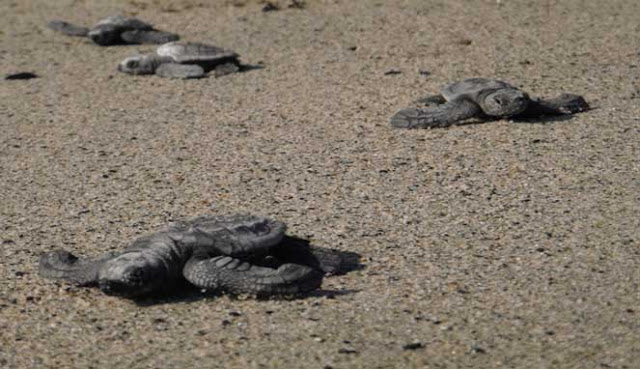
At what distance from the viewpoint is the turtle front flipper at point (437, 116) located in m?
7.31

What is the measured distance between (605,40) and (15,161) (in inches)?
194

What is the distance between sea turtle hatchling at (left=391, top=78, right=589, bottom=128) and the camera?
727 centimetres

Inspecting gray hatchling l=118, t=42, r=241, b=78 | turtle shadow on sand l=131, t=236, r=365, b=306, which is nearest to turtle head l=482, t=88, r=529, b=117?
turtle shadow on sand l=131, t=236, r=365, b=306

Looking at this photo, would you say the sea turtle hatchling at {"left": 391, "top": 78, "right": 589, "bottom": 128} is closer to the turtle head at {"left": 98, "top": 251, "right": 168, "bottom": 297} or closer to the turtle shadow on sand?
the turtle shadow on sand

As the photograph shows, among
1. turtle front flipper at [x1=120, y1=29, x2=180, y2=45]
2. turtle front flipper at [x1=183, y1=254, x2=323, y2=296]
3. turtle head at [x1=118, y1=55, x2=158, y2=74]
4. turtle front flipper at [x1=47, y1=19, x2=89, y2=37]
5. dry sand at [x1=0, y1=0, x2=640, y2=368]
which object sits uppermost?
turtle front flipper at [x1=183, y1=254, x2=323, y2=296]

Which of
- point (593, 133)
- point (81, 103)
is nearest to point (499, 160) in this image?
point (593, 133)

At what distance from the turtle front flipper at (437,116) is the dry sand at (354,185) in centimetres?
7

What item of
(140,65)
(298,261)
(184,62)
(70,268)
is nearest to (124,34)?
(140,65)

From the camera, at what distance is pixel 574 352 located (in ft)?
13.7

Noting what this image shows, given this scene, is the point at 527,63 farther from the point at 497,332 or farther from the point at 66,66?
the point at 497,332

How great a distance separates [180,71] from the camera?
9.16m

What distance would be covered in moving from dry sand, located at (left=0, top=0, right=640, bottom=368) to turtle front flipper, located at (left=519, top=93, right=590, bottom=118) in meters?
0.08

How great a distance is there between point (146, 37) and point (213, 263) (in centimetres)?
605

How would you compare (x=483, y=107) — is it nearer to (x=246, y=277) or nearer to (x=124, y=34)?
(x=246, y=277)
